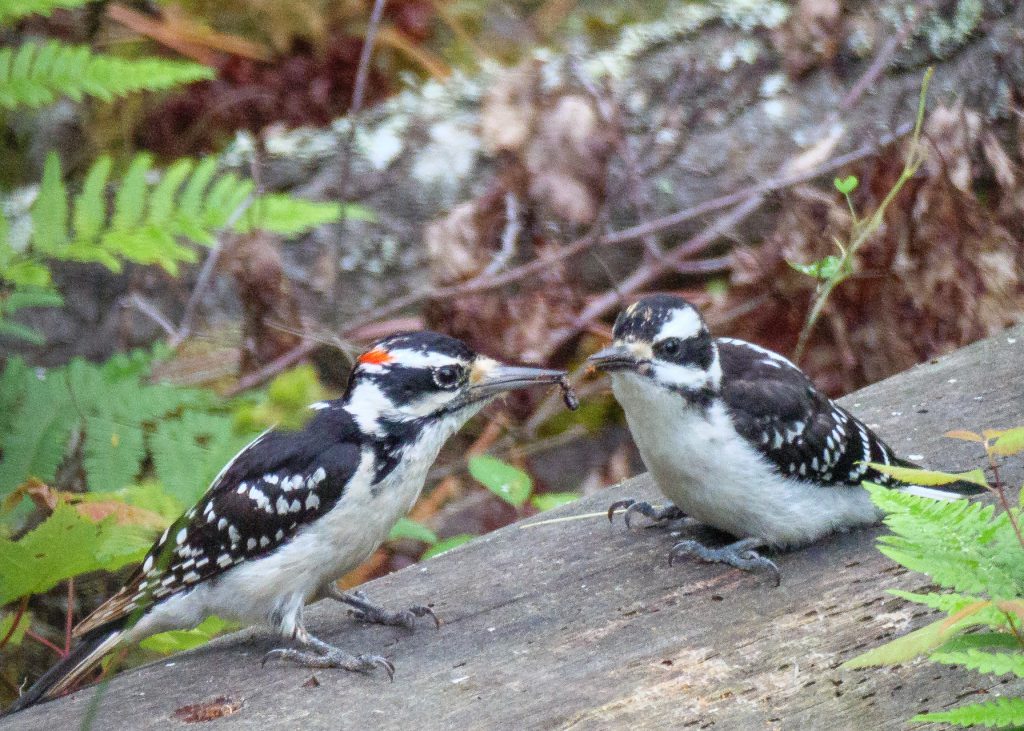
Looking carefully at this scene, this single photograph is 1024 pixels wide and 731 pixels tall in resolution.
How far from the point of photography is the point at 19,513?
3.73m

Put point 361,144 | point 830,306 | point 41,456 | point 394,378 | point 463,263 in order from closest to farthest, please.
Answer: point 394,378 < point 41,456 < point 830,306 < point 463,263 < point 361,144

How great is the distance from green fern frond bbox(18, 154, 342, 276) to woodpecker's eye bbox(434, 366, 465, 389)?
1.14 metres

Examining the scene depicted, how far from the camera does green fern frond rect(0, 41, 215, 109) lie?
157 inches

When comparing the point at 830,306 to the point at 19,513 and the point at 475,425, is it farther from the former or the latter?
the point at 19,513

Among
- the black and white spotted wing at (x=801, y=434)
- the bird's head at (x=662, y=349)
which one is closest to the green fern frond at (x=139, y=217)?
the bird's head at (x=662, y=349)

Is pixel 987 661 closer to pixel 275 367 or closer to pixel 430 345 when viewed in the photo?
pixel 430 345

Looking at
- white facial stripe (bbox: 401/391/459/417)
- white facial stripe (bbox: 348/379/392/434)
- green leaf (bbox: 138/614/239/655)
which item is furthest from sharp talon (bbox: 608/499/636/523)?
green leaf (bbox: 138/614/239/655)

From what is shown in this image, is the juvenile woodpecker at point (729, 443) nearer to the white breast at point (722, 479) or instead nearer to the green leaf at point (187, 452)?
the white breast at point (722, 479)

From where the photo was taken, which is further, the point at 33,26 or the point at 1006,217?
the point at 33,26

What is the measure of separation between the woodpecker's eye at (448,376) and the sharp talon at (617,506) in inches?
24.7

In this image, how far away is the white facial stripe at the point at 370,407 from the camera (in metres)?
3.34

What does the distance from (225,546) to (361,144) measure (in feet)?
12.4

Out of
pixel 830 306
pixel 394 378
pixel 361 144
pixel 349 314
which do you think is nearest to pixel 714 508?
pixel 394 378

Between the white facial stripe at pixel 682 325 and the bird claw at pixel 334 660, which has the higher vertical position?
the white facial stripe at pixel 682 325
